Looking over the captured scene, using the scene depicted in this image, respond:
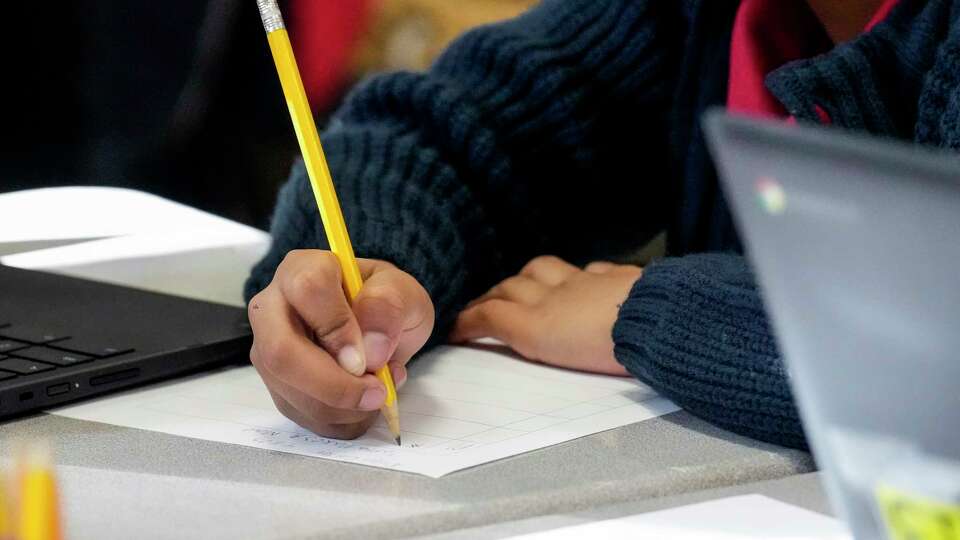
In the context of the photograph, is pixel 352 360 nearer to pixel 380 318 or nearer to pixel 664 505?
pixel 380 318

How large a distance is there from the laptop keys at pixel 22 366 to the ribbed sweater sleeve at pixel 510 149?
14cm

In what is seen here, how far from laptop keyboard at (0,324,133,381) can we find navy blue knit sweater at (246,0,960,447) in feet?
0.37

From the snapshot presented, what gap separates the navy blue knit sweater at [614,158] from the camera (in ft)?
1.86

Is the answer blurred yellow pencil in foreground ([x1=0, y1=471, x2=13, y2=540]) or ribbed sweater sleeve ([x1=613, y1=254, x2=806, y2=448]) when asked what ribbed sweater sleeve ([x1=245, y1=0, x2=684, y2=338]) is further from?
blurred yellow pencil in foreground ([x1=0, y1=471, x2=13, y2=540])

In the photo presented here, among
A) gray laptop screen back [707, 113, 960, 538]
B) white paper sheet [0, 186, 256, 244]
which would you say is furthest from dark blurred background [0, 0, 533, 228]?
gray laptop screen back [707, 113, 960, 538]

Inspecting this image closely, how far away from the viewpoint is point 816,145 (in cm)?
25

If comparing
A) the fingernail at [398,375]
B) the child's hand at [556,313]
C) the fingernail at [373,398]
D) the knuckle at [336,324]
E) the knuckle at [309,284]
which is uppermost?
the knuckle at [309,284]

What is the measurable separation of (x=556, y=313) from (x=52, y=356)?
0.28 meters

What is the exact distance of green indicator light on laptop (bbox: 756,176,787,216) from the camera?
26cm

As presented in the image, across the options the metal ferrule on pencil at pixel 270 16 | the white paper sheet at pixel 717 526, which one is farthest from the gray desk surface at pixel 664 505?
the metal ferrule on pencil at pixel 270 16

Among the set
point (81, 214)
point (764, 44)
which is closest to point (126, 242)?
point (81, 214)

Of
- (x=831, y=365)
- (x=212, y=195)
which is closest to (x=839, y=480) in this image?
(x=831, y=365)

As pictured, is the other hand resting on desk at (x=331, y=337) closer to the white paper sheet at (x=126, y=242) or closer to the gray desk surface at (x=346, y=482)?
the gray desk surface at (x=346, y=482)

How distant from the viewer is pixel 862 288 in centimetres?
26
